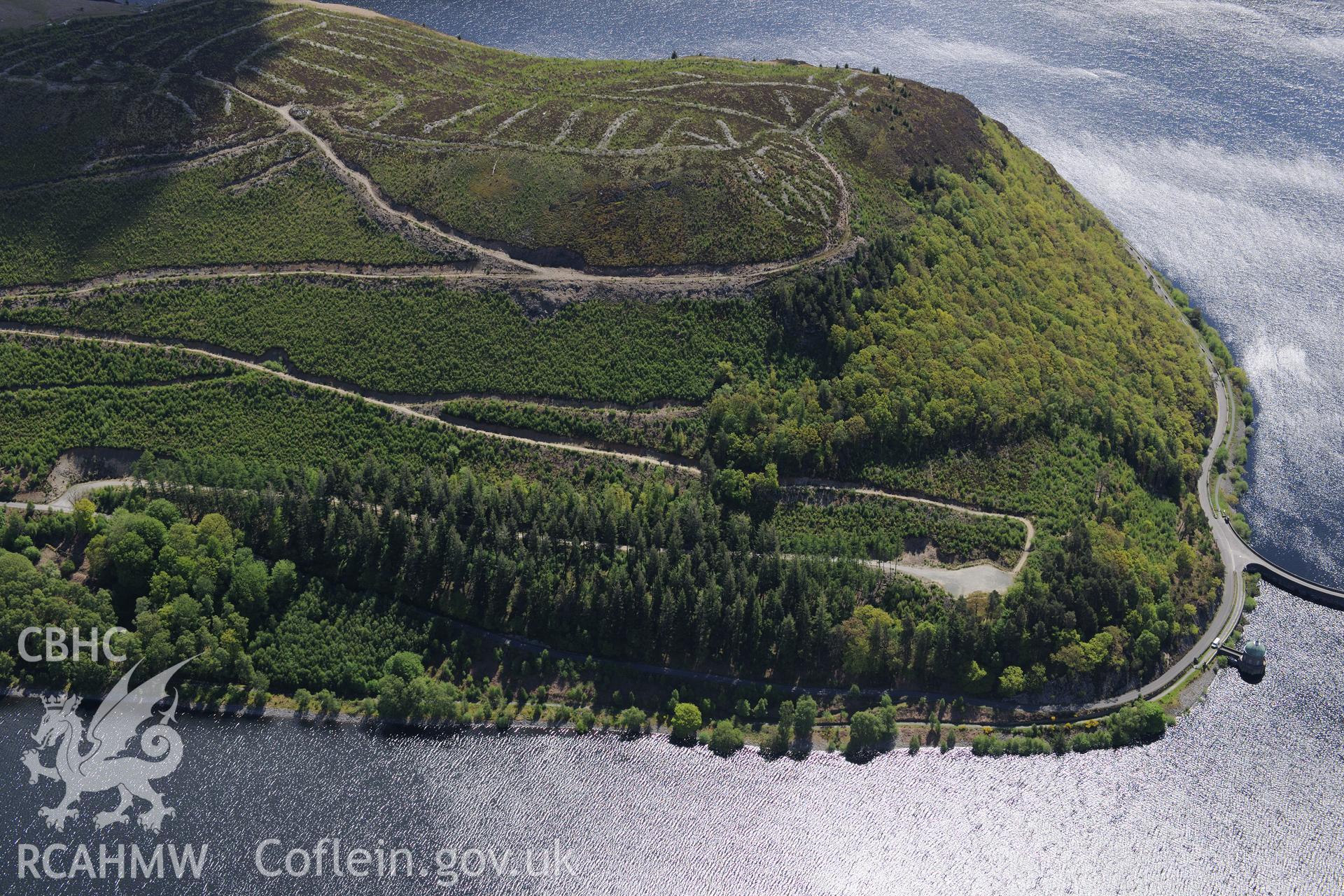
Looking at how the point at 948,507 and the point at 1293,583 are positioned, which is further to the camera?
the point at 1293,583

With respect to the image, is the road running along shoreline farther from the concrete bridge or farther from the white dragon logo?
the white dragon logo

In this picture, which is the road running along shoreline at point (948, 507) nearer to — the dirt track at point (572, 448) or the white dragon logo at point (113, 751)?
the dirt track at point (572, 448)

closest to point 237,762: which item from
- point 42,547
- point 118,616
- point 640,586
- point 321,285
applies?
point 118,616

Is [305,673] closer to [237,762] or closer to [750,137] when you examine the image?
Result: [237,762]

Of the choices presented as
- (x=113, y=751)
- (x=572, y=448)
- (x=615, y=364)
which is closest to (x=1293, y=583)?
(x=615, y=364)

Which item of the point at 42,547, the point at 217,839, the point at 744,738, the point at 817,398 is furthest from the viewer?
the point at 817,398

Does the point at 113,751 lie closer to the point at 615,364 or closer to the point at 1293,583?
the point at 615,364

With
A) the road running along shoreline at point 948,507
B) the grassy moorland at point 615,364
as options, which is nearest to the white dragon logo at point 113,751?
the grassy moorland at point 615,364
